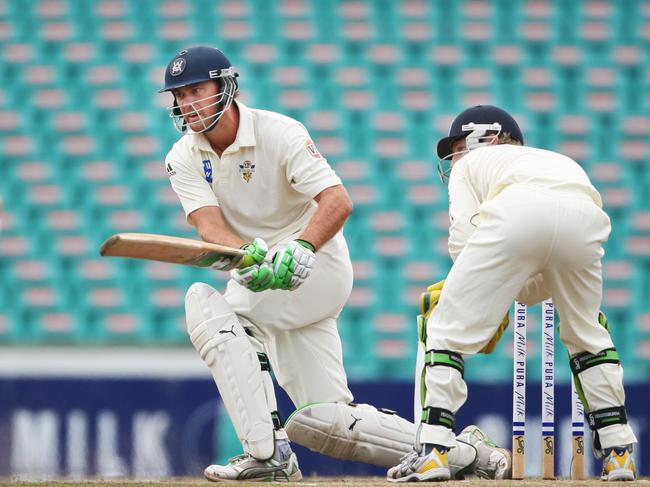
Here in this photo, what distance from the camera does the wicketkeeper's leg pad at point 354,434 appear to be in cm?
354

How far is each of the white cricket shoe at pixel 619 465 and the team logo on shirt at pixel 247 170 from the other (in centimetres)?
132

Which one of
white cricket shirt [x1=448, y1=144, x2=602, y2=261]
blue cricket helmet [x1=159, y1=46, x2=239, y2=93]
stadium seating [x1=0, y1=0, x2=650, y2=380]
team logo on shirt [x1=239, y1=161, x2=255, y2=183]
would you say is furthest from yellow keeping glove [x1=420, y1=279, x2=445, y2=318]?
stadium seating [x1=0, y1=0, x2=650, y2=380]

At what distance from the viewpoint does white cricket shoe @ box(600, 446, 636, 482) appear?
3102 mm

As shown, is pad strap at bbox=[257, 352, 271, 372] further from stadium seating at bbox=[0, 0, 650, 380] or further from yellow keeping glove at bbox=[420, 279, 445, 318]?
stadium seating at bbox=[0, 0, 650, 380]

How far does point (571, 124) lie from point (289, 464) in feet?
12.8

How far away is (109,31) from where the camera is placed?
273 inches

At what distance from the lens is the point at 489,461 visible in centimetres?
357

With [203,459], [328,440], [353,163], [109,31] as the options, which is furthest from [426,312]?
[109,31]

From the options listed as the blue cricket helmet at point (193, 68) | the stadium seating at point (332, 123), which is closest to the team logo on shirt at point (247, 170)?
the blue cricket helmet at point (193, 68)

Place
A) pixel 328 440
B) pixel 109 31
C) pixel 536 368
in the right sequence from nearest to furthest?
pixel 328 440 < pixel 536 368 < pixel 109 31

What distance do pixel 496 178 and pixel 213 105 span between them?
915 mm

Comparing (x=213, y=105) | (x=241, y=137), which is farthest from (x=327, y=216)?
(x=213, y=105)

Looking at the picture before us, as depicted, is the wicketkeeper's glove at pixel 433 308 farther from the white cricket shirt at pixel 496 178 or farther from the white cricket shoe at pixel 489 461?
the white cricket shoe at pixel 489 461

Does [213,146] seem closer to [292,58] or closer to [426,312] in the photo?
[426,312]
